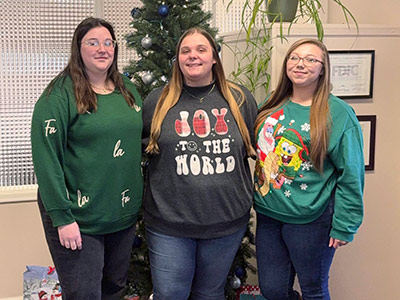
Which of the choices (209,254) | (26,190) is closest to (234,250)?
(209,254)

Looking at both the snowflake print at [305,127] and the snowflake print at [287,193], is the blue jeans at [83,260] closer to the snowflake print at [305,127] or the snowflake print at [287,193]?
the snowflake print at [287,193]

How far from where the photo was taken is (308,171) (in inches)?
76.7

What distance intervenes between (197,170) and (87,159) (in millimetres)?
410

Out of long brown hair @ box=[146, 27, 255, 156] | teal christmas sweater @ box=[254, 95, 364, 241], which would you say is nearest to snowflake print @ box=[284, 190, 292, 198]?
teal christmas sweater @ box=[254, 95, 364, 241]

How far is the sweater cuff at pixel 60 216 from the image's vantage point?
173cm

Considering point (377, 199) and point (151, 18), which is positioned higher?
point (151, 18)

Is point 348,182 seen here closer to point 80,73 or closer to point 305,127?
point 305,127

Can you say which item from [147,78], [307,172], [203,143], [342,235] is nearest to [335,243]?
[342,235]

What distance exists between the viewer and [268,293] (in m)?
2.13

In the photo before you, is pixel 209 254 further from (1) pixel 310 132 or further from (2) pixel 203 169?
(1) pixel 310 132

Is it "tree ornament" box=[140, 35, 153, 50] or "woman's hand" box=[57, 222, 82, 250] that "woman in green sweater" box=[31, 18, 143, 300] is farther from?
"tree ornament" box=[140, 35, 153, 50]

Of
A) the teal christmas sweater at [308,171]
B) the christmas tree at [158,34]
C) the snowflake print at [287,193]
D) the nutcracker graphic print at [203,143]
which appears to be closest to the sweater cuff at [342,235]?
the teal christmas sweater at [308,171]

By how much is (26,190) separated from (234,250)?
151 centimetres

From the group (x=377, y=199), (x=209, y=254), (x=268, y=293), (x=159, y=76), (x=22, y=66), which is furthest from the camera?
(x=22, y=66)
